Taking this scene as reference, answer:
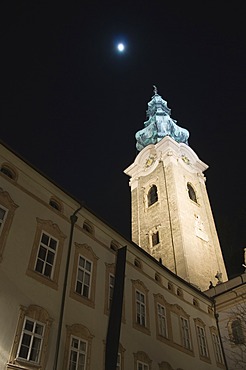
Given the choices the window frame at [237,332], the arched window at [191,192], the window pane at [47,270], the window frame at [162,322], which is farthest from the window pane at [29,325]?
the arched window at [191,192]

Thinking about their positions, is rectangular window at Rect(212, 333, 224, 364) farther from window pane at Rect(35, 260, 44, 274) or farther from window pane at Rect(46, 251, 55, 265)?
window pane at Rect(35, 260, 44, 274)

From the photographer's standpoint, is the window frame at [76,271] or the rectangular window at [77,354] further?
the window frame at [76,271]

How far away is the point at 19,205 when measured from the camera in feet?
50.4

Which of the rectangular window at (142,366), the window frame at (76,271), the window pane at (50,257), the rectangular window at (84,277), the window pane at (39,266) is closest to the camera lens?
the window pane at (39,266)

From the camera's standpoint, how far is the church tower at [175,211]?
1423 inches

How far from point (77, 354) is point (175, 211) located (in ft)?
87.5

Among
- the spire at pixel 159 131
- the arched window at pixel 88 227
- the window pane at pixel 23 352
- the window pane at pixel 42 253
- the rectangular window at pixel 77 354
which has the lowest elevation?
the window pane at pixel 23 352

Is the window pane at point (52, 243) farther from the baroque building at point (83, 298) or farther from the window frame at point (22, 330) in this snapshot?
the window frame at point (22, 330)

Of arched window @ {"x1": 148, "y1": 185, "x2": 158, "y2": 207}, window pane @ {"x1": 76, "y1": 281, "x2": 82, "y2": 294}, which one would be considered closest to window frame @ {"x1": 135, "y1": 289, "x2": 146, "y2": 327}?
window pane @ {"x1": 76, "y1": 281, "x2": 82, "y2": 294}

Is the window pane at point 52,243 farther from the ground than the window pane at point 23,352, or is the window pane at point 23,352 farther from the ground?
the window pane at point 52,243

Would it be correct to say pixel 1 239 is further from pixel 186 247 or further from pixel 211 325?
pixel 186 247

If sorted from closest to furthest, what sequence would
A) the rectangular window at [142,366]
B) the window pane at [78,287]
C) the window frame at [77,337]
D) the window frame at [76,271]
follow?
the window frame at [77,337]
the window frame at [76,271]
the window pane at [78,287]
the rectangular window at [142,366]

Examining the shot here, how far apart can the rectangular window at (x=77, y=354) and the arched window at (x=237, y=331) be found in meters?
13.2

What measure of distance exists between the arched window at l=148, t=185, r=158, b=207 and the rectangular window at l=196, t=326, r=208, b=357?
2180cm
